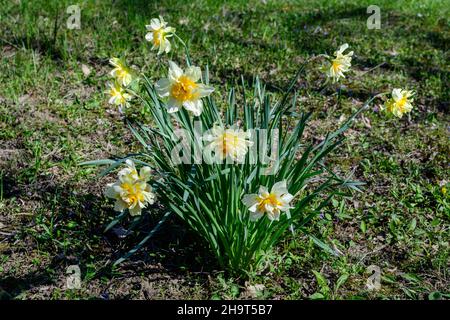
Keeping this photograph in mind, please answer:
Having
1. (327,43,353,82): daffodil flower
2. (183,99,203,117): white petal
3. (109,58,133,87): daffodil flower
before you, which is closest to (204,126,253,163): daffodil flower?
(183,99,203,117): white petal

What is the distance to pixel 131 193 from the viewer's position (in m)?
1.98

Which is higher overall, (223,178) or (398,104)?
(398,104)

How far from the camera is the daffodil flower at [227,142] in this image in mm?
1864

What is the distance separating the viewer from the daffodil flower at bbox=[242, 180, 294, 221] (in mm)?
1949

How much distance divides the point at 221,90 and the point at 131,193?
2132 mm

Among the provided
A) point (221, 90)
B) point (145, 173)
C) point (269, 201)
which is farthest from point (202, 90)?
point (221, 90)

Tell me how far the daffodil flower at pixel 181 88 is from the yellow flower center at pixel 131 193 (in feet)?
1.07

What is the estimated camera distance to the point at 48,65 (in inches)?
156

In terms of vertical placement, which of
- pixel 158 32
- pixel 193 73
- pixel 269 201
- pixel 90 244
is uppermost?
pixel 158 32

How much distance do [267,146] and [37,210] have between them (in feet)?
4.29

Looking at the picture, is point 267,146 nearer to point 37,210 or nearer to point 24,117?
point 37,210

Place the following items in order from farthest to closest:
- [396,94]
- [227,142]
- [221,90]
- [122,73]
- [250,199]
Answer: [221,90], [396,94], [122,73], [250,199], [227,142]

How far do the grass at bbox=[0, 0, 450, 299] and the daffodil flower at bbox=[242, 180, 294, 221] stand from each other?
0.55 metres

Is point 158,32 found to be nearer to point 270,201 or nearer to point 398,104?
point 270,201
